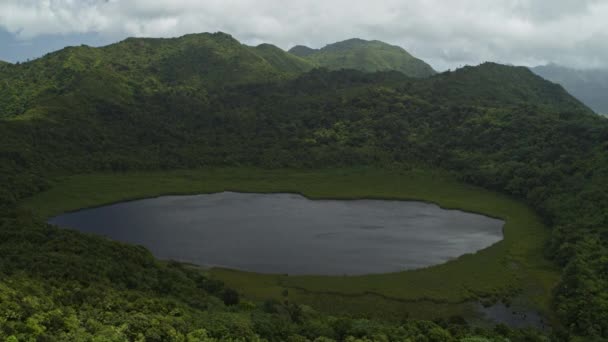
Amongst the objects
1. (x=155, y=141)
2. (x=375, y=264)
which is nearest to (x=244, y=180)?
(x=155, y=141)

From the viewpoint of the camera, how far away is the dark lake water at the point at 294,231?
8788 cm

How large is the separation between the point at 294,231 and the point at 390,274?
29.0 m

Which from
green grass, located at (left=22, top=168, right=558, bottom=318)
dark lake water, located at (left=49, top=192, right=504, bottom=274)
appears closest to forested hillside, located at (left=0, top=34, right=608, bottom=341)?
green grass, located at (left=22, top=168, right=558, bottom=318)

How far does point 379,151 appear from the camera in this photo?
18950cm

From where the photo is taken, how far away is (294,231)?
105312 mm

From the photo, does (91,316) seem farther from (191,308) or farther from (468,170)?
(468,170)

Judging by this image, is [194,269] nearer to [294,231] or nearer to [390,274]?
[294,231]

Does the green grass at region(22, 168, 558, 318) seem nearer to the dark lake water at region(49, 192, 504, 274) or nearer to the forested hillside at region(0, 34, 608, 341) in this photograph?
the dark lake water at region(49, 192, 504, 274)

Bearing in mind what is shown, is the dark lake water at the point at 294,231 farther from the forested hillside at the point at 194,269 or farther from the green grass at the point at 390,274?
the forested hillside at the point at 194,269

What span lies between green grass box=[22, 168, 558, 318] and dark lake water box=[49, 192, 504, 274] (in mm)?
3826

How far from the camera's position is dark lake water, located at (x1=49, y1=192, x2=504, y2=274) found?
87875mm

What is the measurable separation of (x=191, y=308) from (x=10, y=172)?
106994mm

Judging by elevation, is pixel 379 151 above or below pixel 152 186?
above

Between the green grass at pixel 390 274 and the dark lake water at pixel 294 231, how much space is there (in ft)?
12.6
